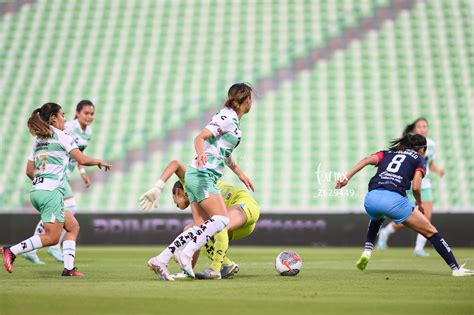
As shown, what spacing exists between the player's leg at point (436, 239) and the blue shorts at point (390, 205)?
78mm

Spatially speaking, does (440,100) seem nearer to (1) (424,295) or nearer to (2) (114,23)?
(2) (114,23)

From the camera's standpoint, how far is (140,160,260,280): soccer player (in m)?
8.16

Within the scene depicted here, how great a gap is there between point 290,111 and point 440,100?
365 centimetres

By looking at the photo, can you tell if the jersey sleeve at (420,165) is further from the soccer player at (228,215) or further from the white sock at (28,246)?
the white sock at (28,246)

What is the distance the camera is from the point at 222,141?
27.1ft

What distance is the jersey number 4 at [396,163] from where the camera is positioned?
9.33 metres

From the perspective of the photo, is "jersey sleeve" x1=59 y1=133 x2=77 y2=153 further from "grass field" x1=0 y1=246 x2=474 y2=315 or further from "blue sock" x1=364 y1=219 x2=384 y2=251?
"blue sock" x1=364 y1=219 x2=384 y2=251

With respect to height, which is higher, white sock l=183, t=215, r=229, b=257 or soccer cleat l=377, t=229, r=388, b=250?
white sock l=183, t=215, r=229, b=257

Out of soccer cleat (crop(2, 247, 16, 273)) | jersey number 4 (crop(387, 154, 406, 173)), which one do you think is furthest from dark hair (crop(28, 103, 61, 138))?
jersey number 4 (crop(387, 154, 406, 173))

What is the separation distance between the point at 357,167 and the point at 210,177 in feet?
5.73

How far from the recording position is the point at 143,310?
571 centimetres

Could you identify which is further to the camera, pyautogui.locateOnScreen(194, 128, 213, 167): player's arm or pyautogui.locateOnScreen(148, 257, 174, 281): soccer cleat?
pyautogui.locateOnScreen(148, 257, 174, 281): soccer cleat

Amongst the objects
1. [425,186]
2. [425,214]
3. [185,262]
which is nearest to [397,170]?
[185,262]

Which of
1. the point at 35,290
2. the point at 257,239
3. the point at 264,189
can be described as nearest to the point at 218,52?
the point at 264,189
